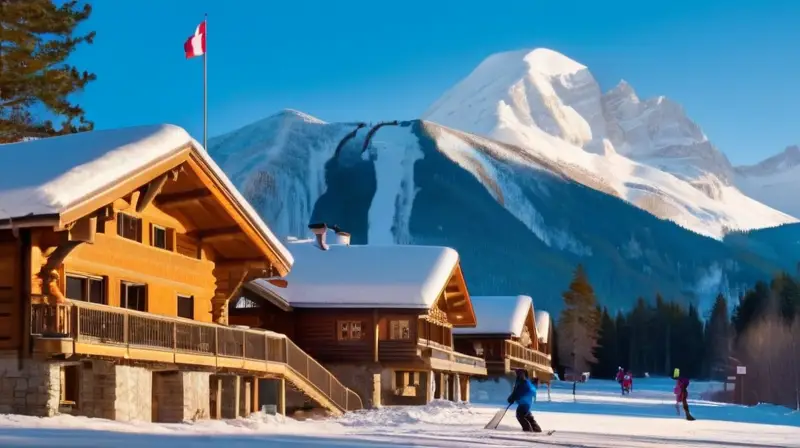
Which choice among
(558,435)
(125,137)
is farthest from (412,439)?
(125,137)

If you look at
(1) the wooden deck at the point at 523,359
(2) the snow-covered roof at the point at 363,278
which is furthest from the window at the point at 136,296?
(1) the wooden deck at the point at 523,359

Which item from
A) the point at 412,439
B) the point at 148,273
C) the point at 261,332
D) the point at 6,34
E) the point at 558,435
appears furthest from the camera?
the point at 6,34

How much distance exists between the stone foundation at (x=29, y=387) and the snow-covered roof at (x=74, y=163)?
301 centimetres

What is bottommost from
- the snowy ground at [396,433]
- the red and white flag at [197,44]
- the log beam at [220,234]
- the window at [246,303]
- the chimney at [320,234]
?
the snowy ground at [396,433]

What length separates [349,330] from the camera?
50406mm

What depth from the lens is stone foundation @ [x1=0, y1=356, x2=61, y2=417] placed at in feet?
82.8

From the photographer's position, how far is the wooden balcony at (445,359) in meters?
51.8

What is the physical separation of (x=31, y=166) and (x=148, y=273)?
609 cm

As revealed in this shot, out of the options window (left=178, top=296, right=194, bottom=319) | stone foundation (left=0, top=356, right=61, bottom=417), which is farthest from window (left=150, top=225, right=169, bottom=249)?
stone foundation (left=0, top=356, right=61, bottom=417)

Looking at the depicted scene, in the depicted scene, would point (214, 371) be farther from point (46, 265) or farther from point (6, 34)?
point (6, 34)

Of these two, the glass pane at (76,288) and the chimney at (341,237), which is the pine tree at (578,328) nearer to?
the chimney at (341,237)

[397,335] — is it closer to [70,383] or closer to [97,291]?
[97,291]

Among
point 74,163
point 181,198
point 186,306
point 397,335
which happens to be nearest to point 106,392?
point 74,163

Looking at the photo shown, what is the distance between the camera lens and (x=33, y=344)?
84.4ft
